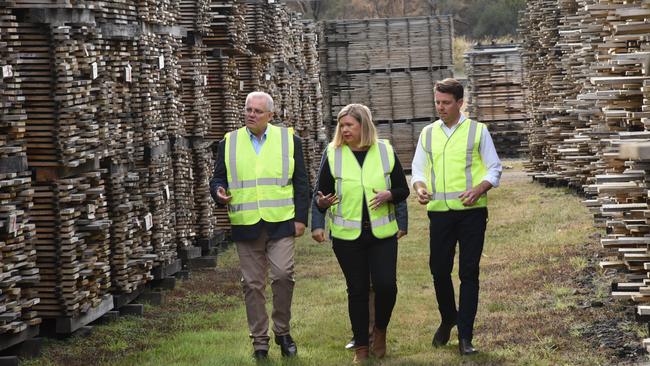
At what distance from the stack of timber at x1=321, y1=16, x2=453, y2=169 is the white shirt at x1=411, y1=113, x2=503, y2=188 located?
2468 cm

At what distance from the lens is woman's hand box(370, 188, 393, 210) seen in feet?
32.8

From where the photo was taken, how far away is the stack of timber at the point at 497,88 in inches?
1441

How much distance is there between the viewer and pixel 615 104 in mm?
12164

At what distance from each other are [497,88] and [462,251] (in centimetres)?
2721

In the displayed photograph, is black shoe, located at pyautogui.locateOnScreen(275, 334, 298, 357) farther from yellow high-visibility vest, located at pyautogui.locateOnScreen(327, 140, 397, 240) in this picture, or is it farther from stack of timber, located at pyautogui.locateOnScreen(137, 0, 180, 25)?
stack of timber, located at pyautogui.locateOnScreen(137, 0, 180, 25)

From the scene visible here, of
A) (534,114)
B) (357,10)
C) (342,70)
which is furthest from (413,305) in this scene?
(357,10)

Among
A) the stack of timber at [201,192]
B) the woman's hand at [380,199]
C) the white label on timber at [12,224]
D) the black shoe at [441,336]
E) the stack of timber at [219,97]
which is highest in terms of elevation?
the stack of timber at [219,97]

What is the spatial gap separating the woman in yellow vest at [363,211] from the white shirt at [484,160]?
1.48 ft

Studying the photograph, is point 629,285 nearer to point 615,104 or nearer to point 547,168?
point 615,104

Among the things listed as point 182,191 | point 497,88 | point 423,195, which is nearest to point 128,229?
point 182,191

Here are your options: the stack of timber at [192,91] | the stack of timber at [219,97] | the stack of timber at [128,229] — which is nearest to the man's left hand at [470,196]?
the stack of timber at [128,229]

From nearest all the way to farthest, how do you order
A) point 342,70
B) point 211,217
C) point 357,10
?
point 211,217, point 342,70, point 357,10

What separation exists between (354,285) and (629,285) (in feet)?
6.93

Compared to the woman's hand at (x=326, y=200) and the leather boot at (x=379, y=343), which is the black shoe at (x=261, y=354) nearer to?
the leather boot at (x=379, y=343)
